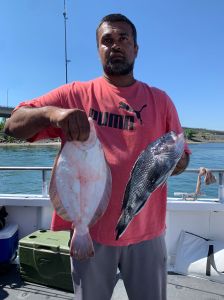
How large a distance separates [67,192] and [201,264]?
2933 mm

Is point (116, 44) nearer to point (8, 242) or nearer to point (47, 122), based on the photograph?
point (47, 122)

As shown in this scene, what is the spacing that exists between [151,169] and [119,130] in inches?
14.2

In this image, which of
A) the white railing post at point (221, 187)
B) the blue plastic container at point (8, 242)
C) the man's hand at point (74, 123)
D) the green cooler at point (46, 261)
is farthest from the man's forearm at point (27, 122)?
the white railing post at point (221, 187)

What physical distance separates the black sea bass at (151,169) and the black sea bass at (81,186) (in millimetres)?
125

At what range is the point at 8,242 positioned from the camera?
3.94 meters

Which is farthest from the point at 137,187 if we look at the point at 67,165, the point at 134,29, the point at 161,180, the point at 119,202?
the point at 134,29

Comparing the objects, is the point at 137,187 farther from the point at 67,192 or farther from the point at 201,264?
the point at 201,264

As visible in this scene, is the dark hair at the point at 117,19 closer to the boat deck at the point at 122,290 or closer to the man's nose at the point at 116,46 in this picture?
the man's nose at the point at 116,46

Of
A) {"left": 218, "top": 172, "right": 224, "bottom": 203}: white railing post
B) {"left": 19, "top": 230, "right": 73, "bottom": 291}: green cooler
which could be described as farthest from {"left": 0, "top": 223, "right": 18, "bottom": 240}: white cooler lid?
{"left": 218, "top": 172, "right": 224, "bottom": 203}: white railing post

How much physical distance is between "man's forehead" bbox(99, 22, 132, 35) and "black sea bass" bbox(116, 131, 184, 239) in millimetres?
684

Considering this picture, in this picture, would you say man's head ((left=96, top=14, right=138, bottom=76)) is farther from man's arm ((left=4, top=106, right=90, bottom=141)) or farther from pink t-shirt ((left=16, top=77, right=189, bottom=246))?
man's arm ((left=4, top=106, right=90, bottom=141))

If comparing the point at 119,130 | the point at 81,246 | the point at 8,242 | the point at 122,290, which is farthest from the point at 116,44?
the point at 8,242

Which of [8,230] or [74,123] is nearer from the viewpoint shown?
[74,123]

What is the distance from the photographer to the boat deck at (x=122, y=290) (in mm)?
→ 3404
